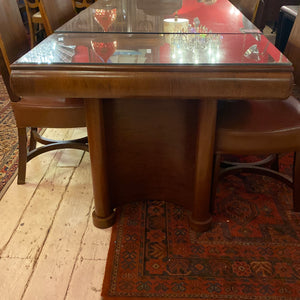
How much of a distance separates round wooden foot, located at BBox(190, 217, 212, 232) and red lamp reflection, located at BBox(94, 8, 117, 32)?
0.96 meters

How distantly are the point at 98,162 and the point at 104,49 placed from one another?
45 centimetres

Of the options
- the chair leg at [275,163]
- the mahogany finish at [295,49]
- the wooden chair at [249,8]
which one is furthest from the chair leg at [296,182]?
the wooden chair at [249,8]

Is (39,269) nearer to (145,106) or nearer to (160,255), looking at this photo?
(160,255)

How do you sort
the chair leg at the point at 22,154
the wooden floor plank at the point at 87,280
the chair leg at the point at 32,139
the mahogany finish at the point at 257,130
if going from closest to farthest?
the wooden floor plank at the point at 87,280 < the mahogany finish at the point at 257,130 < the chair leg at the point at 22,154 < the chair leg at the point at 32,139

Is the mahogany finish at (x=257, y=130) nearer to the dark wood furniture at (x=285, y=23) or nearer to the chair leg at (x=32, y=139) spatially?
the chair leg at (x=32, y=139)

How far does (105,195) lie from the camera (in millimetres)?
1432

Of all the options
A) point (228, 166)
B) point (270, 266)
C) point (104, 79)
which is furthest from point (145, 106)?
point (270, 266)

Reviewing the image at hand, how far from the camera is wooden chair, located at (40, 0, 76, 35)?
1806 mm

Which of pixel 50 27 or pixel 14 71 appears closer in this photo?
pixel 14 71

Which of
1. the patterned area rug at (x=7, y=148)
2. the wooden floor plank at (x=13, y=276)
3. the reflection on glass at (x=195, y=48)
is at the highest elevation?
the reflection on glass at (x=195, y=48)

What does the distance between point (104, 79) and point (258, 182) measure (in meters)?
1.17

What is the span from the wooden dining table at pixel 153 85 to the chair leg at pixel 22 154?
1.82 feet

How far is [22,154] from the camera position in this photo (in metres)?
1.76

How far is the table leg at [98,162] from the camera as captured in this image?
1.23 meters
